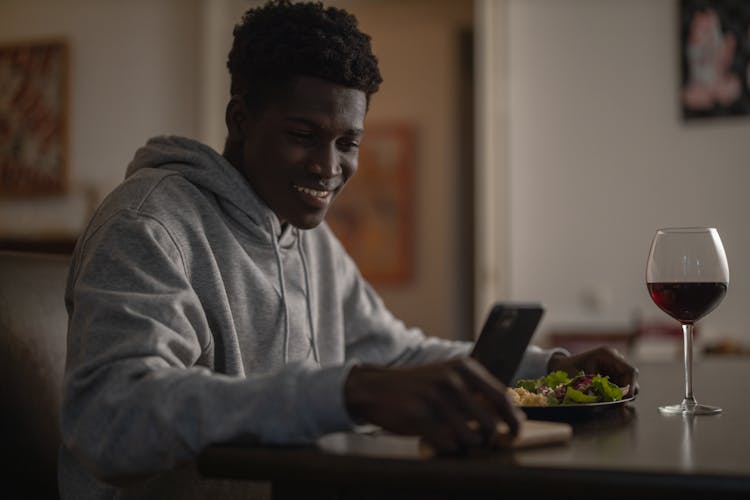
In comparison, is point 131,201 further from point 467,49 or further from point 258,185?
point 467,49

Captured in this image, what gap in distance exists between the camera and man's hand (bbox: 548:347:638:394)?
3.89ft

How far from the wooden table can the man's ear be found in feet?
2.20

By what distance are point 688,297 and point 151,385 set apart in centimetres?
64

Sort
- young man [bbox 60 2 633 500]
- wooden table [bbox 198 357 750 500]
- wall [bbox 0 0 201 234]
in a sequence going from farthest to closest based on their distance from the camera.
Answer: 1. wall [bbox 0 0 201 234]
2. young man [bbox 60 2 633 500]
3. wooden table [bbox 198 357 750 500]

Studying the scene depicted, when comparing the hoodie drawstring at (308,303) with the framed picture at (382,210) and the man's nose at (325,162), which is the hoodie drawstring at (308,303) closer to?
the man's nose at (325,162)

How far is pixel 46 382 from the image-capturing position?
1.30 m

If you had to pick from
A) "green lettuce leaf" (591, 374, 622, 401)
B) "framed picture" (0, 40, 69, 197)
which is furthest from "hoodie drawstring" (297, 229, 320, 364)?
"framed picture" (0, 40, 69, 197)

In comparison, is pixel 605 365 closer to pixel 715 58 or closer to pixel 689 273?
pixel 689 273

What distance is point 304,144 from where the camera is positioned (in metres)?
1.23

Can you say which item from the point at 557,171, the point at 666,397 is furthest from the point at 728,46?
the point at 666,397

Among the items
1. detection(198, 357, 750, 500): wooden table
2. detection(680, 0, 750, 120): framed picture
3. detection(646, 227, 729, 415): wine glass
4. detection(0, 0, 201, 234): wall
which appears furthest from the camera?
detection(0, 0, 201, 234): wall

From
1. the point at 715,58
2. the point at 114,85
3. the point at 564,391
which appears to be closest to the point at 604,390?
the point at 564,391

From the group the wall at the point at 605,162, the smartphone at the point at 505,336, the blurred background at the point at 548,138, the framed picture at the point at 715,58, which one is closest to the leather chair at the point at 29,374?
the smartphone at the point at 505,336

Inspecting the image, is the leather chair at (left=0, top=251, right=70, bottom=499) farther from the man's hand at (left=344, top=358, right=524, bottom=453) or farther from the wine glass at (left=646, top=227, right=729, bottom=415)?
the wine glass at (left=646, top=227, right=729, bottom=415)
